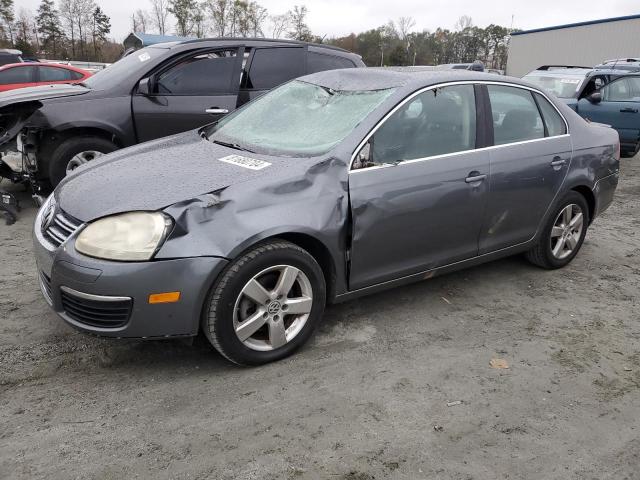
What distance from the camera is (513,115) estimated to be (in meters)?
4.09

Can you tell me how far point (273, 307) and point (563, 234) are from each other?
9.38 feet

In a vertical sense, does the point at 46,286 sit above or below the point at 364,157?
below

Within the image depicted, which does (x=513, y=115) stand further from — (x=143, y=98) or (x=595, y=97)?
(x=595, y=97)

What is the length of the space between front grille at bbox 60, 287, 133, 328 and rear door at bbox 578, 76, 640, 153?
9.72 m

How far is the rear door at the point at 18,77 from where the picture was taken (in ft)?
41.0

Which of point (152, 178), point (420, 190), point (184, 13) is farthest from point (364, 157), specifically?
point (184, 13)

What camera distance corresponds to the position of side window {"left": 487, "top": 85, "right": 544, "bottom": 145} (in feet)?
12.9

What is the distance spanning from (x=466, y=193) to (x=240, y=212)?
5.37 ft

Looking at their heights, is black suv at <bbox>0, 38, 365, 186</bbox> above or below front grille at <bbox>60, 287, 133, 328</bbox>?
above

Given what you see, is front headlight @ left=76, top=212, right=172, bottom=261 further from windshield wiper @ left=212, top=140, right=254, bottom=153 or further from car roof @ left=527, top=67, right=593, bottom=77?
car roof @ left=527, top=67, right=593, bottom=77

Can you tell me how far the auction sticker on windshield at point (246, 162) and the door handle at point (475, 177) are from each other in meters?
1.39

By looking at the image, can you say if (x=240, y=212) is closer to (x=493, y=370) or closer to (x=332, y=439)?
(x=332, y=439)

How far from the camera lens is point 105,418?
2.59 meters

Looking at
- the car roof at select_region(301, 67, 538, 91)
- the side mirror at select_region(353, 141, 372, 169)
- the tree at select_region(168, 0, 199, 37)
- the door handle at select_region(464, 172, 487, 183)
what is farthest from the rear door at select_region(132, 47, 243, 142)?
the tree at select_region(168, 0, 199, 37)
